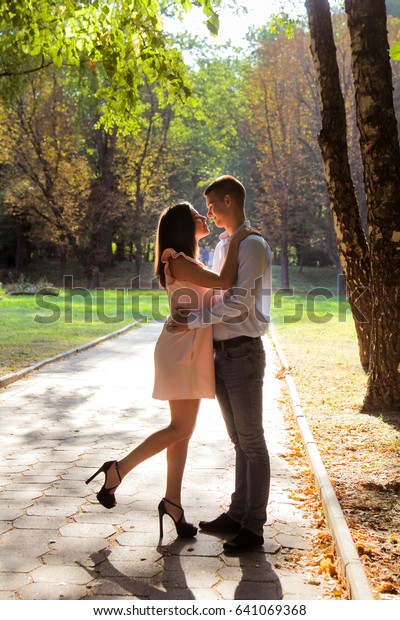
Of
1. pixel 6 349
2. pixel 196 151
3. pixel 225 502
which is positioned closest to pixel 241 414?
pixel 225 502

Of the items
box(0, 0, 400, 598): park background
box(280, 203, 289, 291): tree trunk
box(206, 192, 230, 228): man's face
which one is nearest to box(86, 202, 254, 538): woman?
box(206, 192, 230, 228): man's face

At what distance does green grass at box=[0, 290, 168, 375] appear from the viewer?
622 inches

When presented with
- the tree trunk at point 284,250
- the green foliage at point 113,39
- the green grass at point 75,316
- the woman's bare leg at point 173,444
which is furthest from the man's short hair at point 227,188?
the tree trunk at point 284,250

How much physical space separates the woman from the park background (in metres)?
1.31

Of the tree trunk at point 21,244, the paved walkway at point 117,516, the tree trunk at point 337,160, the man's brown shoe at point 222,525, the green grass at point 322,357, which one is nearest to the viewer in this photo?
the paved walkway at point 117,516

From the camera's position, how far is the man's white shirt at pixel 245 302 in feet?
15.4

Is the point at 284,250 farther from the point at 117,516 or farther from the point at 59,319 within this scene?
the point at 117,516

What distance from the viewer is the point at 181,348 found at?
15.9 ft

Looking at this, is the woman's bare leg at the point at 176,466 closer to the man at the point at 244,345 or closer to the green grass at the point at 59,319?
the man at the point at 244,345

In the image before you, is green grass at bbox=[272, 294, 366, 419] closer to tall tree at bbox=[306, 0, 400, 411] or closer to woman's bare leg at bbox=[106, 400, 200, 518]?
tall tree at bbox=[306, 0, 400, 411]

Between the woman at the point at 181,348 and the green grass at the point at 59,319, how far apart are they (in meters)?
7.98

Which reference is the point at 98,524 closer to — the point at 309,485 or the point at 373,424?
the point at 309,485

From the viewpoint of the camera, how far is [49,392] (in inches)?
440
